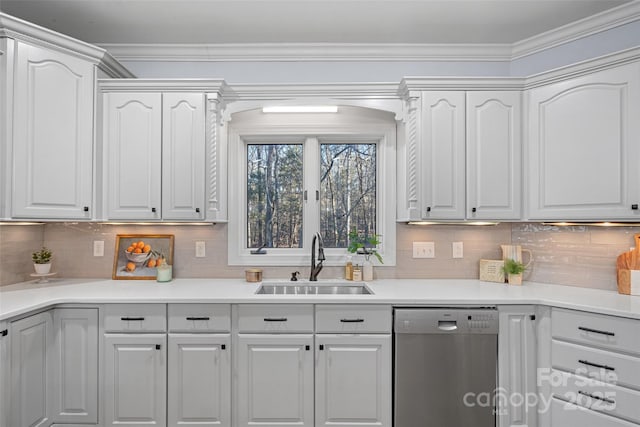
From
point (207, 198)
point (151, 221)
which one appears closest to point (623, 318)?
point (207, 198)

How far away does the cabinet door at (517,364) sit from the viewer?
2045mm

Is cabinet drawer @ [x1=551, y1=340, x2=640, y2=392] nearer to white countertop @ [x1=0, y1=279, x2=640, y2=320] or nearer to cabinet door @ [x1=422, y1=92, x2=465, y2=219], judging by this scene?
white countertop @ [x1=0, y1=279, x2=640, y2=320]

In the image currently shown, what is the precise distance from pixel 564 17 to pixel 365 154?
157 cm

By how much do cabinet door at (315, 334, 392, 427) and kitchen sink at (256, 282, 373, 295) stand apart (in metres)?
0.52

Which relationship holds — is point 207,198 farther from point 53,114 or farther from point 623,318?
point 623,318

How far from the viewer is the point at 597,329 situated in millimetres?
1834

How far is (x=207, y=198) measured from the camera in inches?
94.1

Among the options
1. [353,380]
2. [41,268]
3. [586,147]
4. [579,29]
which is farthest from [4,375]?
[579,29]

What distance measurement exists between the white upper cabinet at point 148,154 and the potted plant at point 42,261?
1.86 feet

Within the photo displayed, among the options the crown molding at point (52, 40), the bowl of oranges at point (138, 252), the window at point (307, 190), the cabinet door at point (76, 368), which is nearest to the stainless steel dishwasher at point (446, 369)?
the window at point (307, 190)

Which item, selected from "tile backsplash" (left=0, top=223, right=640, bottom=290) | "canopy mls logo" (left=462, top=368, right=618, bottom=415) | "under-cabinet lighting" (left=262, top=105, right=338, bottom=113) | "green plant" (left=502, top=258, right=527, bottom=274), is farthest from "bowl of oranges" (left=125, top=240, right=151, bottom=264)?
"green plant" (left=502, top=258, right=527, bottom=274)

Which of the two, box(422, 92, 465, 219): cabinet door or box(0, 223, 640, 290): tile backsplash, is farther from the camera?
box(0, 223, 640, 290): tile backsplash

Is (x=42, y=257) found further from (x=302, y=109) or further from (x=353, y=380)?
(x=353, y=380)

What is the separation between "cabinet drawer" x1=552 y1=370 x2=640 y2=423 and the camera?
1.75 metres
